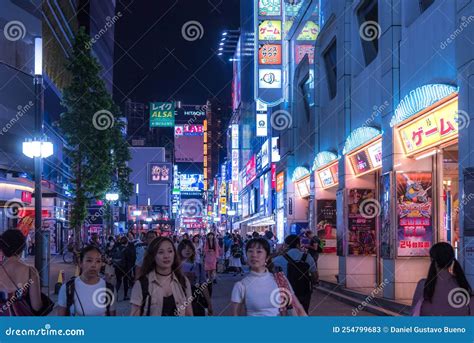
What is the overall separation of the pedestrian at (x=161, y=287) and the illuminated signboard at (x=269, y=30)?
29.8m

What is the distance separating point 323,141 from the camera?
25.9 m

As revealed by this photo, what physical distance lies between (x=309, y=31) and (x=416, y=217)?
58.9 ft

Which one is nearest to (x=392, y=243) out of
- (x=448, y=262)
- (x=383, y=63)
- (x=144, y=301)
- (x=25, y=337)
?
(x=383, y=63)

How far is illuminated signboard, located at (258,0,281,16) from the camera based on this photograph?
36275 millimetres

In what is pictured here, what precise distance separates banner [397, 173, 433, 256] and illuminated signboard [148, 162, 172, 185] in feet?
272

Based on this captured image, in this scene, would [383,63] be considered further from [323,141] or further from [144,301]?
[144,301]

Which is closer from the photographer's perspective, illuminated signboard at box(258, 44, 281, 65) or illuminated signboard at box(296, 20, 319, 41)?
illuminated signboard at box(296, 20, 319, 41)

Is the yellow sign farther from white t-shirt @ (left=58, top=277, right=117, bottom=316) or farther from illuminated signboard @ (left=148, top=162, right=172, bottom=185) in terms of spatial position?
illuminated signboard @ (left=148, top=162, right=172, bottom=185)
